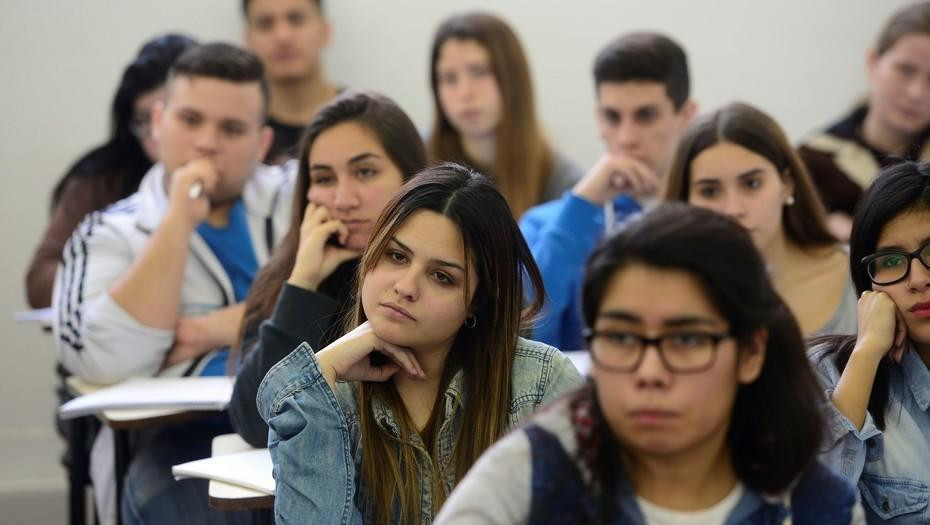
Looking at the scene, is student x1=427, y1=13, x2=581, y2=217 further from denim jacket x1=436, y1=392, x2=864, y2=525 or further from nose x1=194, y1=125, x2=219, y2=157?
denim jacket x1=436, y1=392, x2=864, y2=525

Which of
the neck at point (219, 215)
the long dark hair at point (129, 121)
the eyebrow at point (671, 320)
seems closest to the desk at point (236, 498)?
the eyebrow at point (671, 320)

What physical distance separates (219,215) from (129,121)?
785 mm

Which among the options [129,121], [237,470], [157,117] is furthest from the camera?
[129,121]

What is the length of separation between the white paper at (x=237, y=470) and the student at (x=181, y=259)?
0.40 metres

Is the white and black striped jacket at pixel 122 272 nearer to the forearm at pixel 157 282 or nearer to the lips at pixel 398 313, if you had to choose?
the forearm at pixel 157 282

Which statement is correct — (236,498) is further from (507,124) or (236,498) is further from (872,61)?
(872,61)

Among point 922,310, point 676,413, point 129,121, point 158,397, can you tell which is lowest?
point 158,397

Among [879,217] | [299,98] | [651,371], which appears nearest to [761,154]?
[879,217]

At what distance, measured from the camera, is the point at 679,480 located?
4.16 ft

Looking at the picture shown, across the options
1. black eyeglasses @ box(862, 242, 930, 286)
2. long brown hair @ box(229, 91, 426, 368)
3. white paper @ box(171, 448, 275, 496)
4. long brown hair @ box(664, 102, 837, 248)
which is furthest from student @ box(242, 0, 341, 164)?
black eyeglasses @ box(862, 242, 930, 286)

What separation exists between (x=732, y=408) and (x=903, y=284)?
0.59 m

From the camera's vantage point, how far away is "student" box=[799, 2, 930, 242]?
352cm

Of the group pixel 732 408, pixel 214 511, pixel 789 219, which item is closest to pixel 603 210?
pixel 789 219

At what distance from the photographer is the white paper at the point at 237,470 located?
71.3 inches
